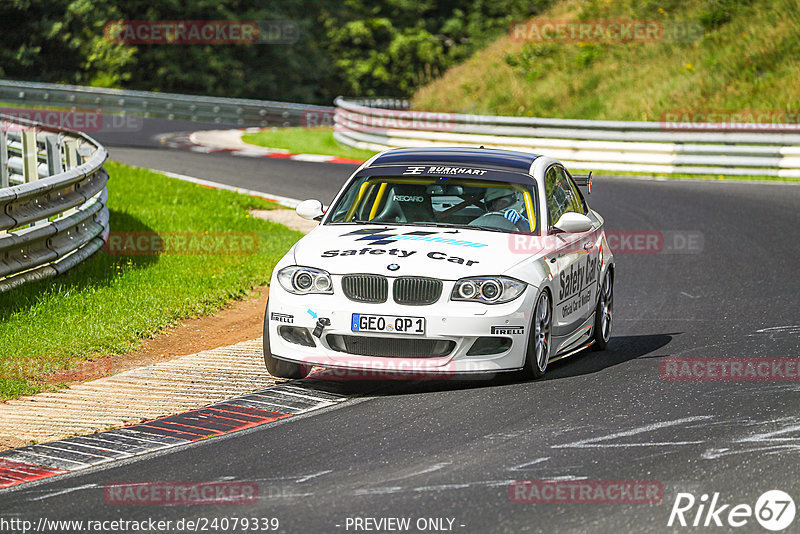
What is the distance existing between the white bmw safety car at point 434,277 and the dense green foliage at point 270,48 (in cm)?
3529

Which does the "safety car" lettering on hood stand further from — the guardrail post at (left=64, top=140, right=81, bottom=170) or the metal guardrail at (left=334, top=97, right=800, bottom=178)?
the metal guardrail at (left=334, top=97, right=800, bottom=178)

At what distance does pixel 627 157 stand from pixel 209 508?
2074 centimetres

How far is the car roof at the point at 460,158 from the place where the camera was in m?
9.69

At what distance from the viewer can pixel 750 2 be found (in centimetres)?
3356

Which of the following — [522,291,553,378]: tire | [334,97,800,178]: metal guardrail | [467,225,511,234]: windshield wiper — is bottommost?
[334,97,800,178]: metal guardrail

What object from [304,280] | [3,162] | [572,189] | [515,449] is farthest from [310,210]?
[3,162]

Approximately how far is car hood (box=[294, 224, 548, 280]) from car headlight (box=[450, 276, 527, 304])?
0.05 m

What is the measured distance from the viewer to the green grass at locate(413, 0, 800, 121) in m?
29.7

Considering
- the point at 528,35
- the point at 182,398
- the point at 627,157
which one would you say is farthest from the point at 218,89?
the point at 182,398

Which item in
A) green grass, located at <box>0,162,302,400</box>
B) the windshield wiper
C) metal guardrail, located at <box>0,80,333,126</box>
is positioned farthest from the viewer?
metal guardrail, located at <box>0,80,333,126</box>

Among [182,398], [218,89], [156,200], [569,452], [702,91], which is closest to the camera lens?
[569,452]

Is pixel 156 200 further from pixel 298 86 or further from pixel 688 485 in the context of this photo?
Result: pixel 298 86

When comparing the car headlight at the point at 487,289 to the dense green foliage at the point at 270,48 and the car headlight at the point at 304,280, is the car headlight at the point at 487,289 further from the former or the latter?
the dense green foliage at the point at 270,48

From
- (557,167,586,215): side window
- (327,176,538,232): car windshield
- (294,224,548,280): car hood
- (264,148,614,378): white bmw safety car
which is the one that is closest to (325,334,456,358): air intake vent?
(264,148,614,378): white bmw safety car
